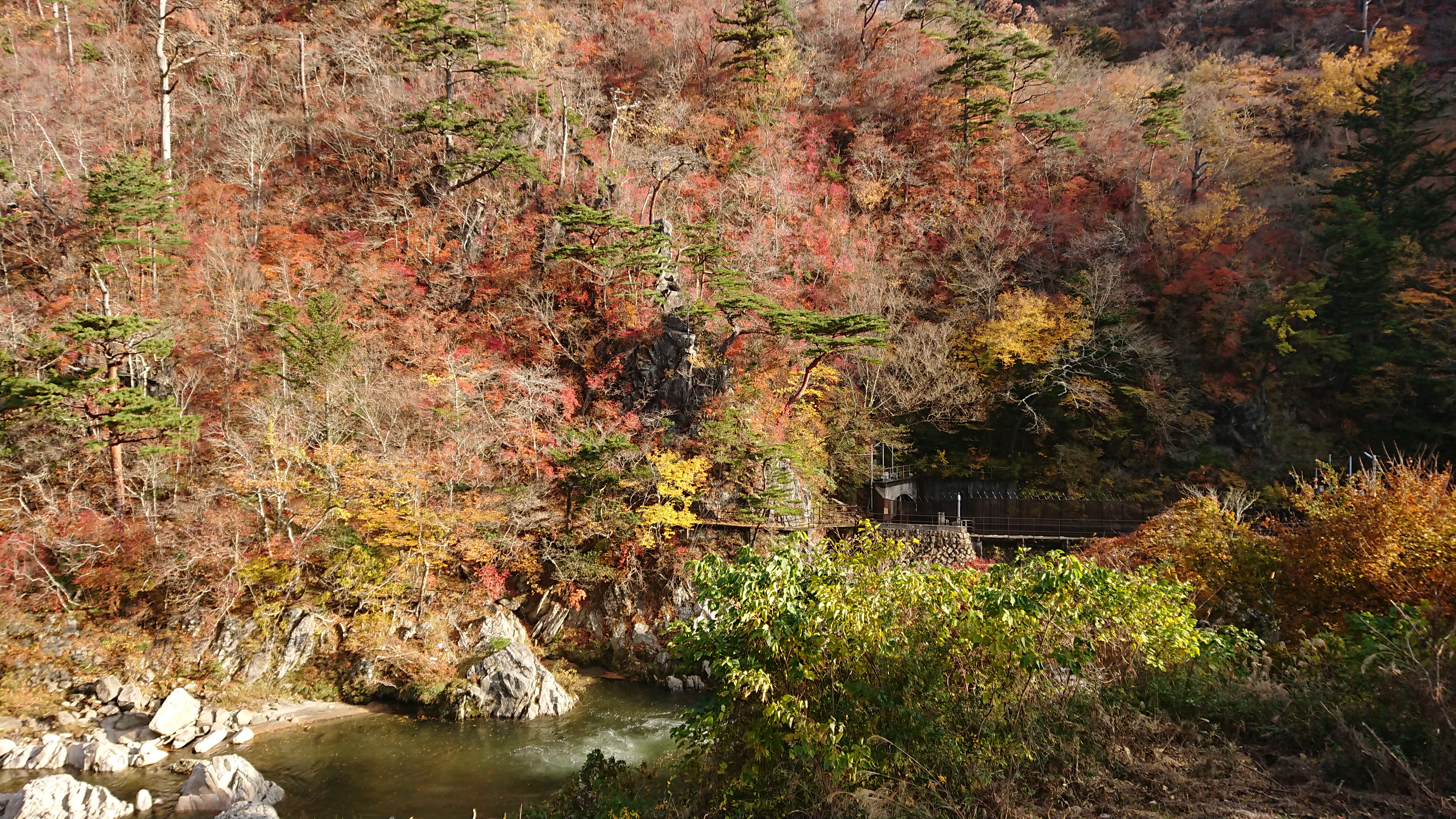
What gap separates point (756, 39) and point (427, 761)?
27481mm

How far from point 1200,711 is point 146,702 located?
16.5m

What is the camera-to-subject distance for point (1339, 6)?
112 ft

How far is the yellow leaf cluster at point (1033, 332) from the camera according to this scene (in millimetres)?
20781

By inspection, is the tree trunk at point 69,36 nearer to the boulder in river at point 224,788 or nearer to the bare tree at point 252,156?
the bare tree at point 252,156

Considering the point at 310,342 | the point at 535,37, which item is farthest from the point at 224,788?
the point at 535,37

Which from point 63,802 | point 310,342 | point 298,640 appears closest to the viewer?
point 63,802

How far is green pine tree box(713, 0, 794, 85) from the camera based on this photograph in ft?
86.5

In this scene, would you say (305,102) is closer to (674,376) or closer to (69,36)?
(69,36)

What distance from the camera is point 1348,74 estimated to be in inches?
1097

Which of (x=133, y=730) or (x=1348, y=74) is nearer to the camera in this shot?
(x=133, y=730)

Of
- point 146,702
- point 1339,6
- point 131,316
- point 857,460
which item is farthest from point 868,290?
point 1339,6

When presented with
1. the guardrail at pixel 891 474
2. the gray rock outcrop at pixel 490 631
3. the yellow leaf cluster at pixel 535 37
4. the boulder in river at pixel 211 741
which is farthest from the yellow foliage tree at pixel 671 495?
the yellow leaf cluster at pixel 535 37

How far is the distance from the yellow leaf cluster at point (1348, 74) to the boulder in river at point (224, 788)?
40.9 meters

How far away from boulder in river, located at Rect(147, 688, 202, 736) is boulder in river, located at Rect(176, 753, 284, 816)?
2.03 metres
